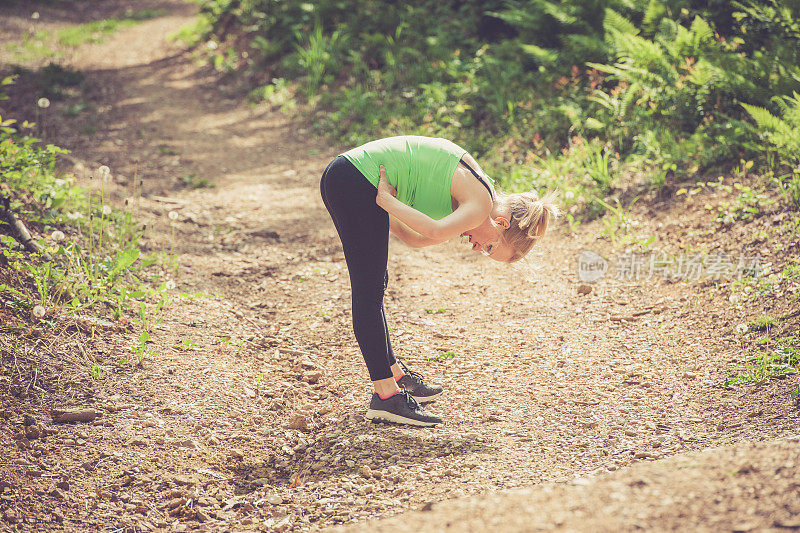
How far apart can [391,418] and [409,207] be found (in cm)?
126

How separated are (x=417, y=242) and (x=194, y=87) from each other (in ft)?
31.7

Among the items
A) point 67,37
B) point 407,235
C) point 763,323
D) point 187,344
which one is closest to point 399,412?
point 407,235

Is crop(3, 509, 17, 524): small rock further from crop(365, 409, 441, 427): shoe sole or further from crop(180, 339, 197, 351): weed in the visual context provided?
crop(365, 409, 441, 427): shoe sole

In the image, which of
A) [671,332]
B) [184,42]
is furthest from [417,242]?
[184,42]

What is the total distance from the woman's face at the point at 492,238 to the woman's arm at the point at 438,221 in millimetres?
154

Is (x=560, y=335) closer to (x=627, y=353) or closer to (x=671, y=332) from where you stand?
(x=627, y=353)

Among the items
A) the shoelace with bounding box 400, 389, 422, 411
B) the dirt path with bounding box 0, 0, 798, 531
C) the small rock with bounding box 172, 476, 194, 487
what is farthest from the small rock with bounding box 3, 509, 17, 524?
the shoelace with bounding box 400, 389, 422, 411

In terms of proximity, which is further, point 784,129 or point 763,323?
point 784,129

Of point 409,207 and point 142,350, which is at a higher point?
point 409,207

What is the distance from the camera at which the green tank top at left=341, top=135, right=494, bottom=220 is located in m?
3.03

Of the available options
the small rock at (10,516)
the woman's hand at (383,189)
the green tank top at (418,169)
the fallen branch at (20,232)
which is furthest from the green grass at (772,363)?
the fallen branch at (20,232)

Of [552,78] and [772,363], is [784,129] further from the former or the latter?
[552,78]

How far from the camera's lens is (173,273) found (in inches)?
201

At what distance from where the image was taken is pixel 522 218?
3129 mm
